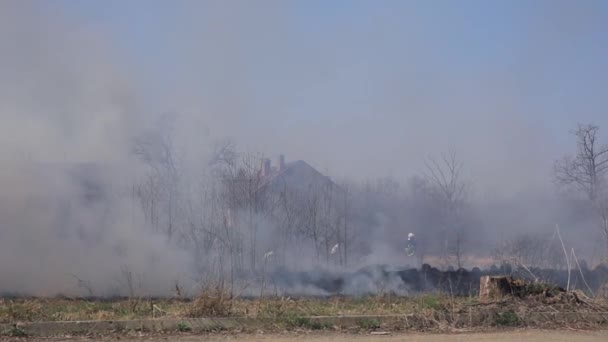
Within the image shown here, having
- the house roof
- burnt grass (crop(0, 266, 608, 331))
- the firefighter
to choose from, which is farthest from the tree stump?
the firefighter

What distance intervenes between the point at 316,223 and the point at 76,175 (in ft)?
18.4

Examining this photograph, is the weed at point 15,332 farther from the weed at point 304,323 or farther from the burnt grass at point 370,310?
the weed at point 304,323

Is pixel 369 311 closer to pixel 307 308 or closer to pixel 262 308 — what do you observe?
pixel 307 308

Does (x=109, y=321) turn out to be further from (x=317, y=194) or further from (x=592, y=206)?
(x=592, y=206)

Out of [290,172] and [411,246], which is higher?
[290,172]

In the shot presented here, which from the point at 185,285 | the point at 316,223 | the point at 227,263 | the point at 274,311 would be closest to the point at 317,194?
the point at 316,223

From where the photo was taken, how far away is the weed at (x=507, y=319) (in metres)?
8.32

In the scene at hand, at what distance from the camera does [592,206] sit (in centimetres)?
1814

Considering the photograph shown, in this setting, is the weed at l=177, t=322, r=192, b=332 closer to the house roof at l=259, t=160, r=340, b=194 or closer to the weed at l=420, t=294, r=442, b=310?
the weed at l=420, t=294, r=442, b=310

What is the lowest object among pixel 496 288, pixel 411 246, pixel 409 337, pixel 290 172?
pixel 409 337

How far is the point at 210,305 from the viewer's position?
7.96 meters

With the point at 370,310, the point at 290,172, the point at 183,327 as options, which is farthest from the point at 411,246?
the point at 183,327

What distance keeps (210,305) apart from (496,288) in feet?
13.1

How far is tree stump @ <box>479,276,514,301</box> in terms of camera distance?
9164 mm
